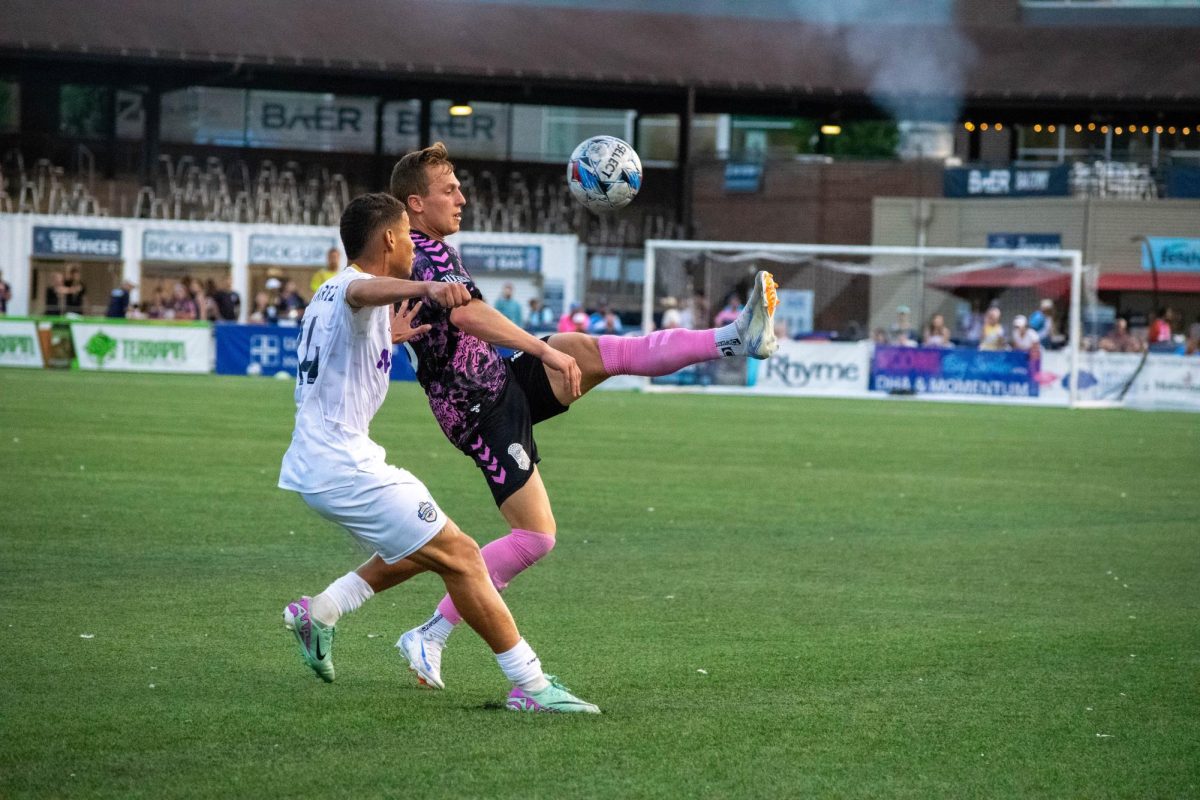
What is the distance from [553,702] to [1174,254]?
123 feet

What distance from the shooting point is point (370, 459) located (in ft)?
17.9

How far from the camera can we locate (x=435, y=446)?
16.5 m

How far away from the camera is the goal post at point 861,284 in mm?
32000

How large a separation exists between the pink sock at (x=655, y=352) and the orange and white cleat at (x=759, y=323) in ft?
0.48

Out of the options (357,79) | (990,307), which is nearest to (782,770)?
(990,307)

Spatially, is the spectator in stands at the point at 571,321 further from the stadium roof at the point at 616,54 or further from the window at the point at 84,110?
the window at the point at 84,110

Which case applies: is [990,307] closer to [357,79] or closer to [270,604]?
[357,79]

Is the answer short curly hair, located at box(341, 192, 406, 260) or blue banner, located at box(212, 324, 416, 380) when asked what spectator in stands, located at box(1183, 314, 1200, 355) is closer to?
blue banner, located at box(212, 324, 416, 380)

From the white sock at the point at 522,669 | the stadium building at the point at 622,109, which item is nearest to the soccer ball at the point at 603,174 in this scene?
the white sock at the point at 522,669

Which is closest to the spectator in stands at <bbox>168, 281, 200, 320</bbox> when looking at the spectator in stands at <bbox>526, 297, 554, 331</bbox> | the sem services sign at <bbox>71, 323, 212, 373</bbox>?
the sem services sign at <bbox>71, 323, 212, 373</bbox>

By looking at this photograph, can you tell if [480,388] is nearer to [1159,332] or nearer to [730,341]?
[730,341]

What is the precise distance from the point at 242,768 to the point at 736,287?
30.8 m

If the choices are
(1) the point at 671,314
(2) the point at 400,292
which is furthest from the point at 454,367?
(1) the point at 671,314

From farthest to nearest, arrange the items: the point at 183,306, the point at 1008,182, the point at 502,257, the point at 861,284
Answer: the point at 1008,182
the point at 502,257
the point at 861,284
the point at 183,306
